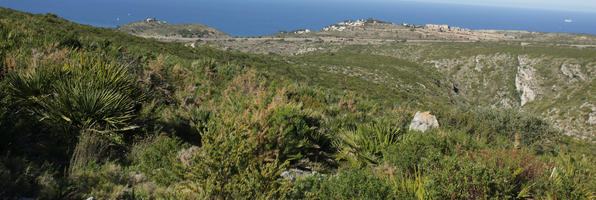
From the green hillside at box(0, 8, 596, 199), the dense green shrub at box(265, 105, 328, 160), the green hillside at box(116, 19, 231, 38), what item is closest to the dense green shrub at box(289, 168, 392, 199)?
the green hillside at box(0, 8, 596, 199)

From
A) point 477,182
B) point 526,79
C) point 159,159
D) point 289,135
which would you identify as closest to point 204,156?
point 159,159

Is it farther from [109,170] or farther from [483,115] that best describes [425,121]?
[109,170]

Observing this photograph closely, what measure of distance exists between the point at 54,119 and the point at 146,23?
122m

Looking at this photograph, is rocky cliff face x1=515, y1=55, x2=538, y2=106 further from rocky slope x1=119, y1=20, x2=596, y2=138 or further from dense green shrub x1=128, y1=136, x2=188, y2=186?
dense green shrub x1=128, y1=136, x2=188, y2=186

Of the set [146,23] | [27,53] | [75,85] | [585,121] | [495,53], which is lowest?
[585,121]

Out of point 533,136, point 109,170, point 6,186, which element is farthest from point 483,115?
point 6,186

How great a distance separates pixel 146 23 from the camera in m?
109

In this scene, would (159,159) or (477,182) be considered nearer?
(477,182)

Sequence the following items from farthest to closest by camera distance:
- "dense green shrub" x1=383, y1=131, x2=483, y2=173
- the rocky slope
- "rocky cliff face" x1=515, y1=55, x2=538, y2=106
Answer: "rocky cliff face" x1=515, y1=55, x2=538, y2=106
the rocky slope
"dense green shrub" x1=383, y1=131, x2=483, y2=173

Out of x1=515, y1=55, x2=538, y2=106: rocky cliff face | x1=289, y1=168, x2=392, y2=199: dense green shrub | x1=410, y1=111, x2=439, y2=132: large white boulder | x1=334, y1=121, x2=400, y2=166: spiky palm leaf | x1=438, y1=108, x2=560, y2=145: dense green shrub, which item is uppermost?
x1=289, y1=168, x2=392, y2=199: dense green shrub

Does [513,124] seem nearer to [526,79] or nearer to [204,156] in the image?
[204,156]

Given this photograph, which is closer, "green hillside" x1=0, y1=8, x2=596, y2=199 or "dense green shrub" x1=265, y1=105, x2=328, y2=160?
"green hillside" x1=0, y1=8, x2=596, y2=199

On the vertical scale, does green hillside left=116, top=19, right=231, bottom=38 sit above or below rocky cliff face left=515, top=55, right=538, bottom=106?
above

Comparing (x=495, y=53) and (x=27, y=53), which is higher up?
(x=27, y=53)
